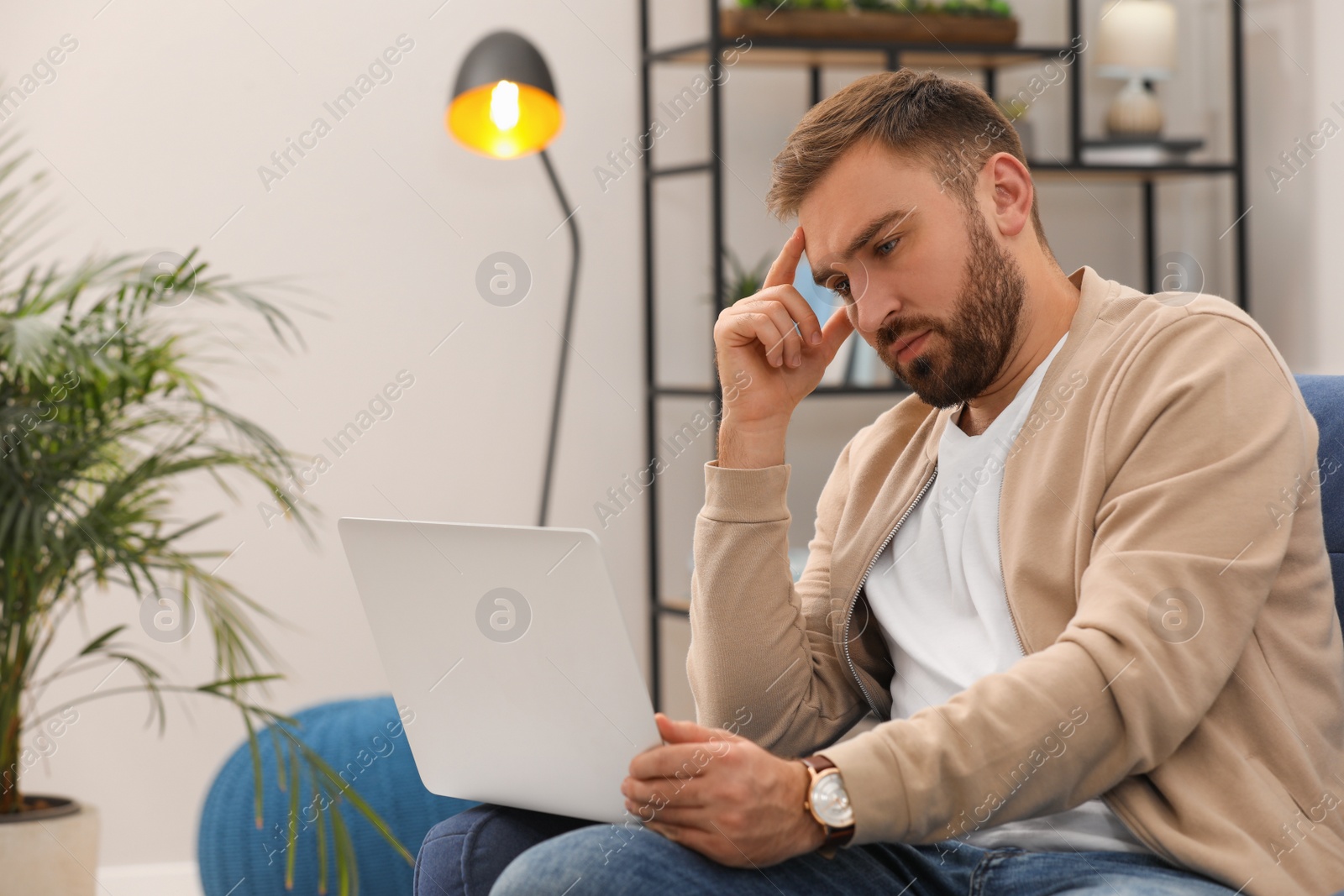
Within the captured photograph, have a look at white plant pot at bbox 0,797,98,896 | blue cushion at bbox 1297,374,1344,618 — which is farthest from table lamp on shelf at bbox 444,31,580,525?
blue cushion at bbox 1297,374,1344,618

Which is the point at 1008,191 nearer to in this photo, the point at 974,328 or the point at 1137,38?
the point at 974,328

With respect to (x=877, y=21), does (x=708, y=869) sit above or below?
below

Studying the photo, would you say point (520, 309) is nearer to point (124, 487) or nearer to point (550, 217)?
point (550, 217)

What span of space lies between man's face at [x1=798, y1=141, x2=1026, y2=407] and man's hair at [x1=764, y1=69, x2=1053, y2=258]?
0.05 ft

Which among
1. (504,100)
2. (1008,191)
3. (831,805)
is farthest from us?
(504,100)

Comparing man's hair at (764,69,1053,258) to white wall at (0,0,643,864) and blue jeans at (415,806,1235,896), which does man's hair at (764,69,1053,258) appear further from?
white wall at (0,0,643,864)

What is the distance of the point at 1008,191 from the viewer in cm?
129

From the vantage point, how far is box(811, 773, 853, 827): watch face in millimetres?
970

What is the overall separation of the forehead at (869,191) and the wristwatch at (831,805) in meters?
0.55

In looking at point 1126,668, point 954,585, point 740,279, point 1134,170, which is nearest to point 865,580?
point 954,585

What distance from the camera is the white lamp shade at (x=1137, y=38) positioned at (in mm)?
2738

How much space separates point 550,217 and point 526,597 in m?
1.89

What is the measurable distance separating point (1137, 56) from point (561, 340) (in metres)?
1.41

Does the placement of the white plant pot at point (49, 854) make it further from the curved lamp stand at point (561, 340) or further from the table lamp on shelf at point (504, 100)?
the table lamp on shelf at point (504, 100)
